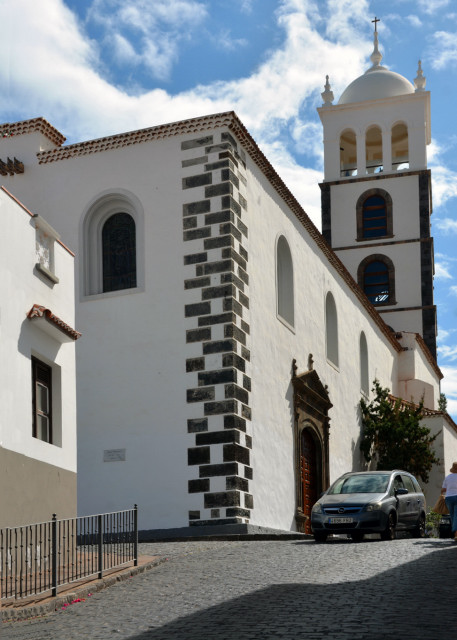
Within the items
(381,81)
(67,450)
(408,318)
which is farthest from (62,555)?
(381,81)

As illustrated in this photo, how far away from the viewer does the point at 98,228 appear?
2383cm

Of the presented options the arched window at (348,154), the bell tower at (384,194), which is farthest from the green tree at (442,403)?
the arched window at (348,154)

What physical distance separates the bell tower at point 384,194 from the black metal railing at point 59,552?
32.0m

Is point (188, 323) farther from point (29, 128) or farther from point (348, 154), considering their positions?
point (348, 154)

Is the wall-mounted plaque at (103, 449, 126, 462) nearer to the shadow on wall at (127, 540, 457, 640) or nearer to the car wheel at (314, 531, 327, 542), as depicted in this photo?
the car wheel at (314, 531, 327, 542)

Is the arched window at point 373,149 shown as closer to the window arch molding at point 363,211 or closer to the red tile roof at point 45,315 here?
the window arch molding at point 363,211

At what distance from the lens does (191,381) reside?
21.9 metres

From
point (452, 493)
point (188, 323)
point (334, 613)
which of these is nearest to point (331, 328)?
point (188, 323)

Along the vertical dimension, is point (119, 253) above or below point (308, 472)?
above

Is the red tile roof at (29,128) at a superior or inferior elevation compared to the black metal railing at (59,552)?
superior

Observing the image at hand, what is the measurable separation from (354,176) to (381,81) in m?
4.89

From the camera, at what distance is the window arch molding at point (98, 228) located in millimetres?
23344

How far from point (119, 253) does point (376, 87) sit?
2968 centimetres

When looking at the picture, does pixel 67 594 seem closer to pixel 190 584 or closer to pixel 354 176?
pixel 190 584
